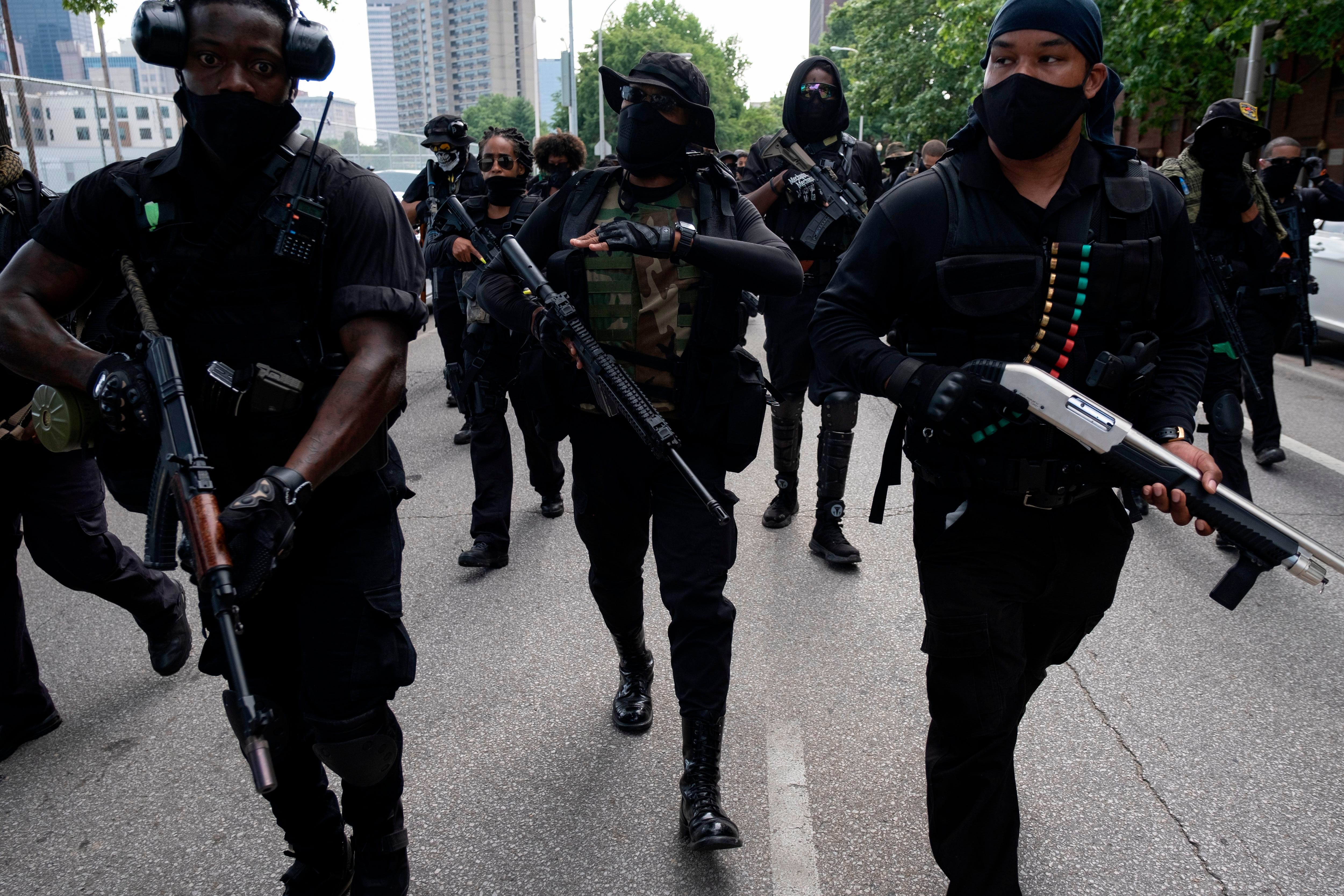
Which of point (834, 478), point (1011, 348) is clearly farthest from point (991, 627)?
point (834, 478)

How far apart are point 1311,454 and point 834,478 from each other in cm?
394

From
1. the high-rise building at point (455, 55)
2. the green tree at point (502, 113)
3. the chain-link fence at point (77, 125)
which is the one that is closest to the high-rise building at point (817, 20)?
the green tree at point (502, 113)

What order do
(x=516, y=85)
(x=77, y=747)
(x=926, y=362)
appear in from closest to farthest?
(x=926, y=362), (x=77, y=747), (x=516, y=85)

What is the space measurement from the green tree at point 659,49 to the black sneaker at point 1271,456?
59.9m

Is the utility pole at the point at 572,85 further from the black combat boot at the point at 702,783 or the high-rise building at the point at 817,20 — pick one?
the high-rise building at the point at 817,20

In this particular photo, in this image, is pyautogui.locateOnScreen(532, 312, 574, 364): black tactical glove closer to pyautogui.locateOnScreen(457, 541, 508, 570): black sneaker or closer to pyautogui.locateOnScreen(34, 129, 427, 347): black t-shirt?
pyautogui.locateOnScreen(34, 129, 427, 347): black t-shirt

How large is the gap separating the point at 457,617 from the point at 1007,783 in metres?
2.64

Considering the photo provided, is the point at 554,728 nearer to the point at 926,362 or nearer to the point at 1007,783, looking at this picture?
the point at 1007,783

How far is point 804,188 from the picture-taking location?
4848mm

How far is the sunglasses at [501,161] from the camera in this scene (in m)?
5.30

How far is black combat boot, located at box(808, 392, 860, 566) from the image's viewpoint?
4.74 meters

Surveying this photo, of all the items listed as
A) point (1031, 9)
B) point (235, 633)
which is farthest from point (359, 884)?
point (1031, 9)

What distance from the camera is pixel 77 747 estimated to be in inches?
127

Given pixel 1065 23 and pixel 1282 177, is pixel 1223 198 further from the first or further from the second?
pixel 1065 23
